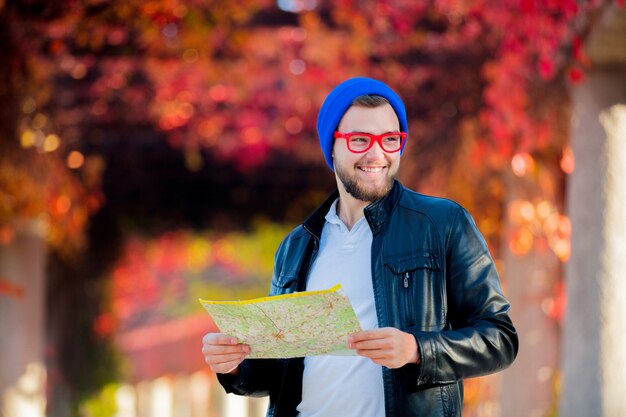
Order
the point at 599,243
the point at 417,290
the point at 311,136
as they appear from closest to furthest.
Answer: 1. the point at 417,290
2. the point at 599,243
3. the point at 311,136

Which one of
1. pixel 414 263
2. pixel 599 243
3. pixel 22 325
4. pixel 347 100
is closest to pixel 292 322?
pixel 414 263

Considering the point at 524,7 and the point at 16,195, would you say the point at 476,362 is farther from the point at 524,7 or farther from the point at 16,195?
the point at 16,195

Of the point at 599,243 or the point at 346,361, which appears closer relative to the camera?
the point at 346,361

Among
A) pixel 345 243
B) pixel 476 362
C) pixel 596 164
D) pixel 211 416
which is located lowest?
pixel 211 416

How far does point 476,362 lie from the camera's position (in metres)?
2.29

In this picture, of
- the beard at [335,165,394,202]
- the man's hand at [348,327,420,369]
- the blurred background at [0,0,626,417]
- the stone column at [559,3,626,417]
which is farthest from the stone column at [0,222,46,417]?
the man's hand at [348,327,420,369]

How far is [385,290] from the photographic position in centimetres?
236

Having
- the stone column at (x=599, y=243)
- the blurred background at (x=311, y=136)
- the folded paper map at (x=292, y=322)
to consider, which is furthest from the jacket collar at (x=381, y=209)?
the stone column at (x=599, y=243)

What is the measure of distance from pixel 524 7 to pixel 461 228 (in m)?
3.00

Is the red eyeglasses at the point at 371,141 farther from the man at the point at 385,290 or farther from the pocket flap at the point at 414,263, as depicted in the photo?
the pocket flap at the point at 414,263

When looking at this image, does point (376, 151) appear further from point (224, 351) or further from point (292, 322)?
point (224, 351)

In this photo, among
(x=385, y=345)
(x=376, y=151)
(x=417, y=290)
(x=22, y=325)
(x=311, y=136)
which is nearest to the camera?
(x=385, y=345)

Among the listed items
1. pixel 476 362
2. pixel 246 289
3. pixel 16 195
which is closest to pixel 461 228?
pixel 476 362

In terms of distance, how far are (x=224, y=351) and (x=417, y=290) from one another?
0.47 metres
